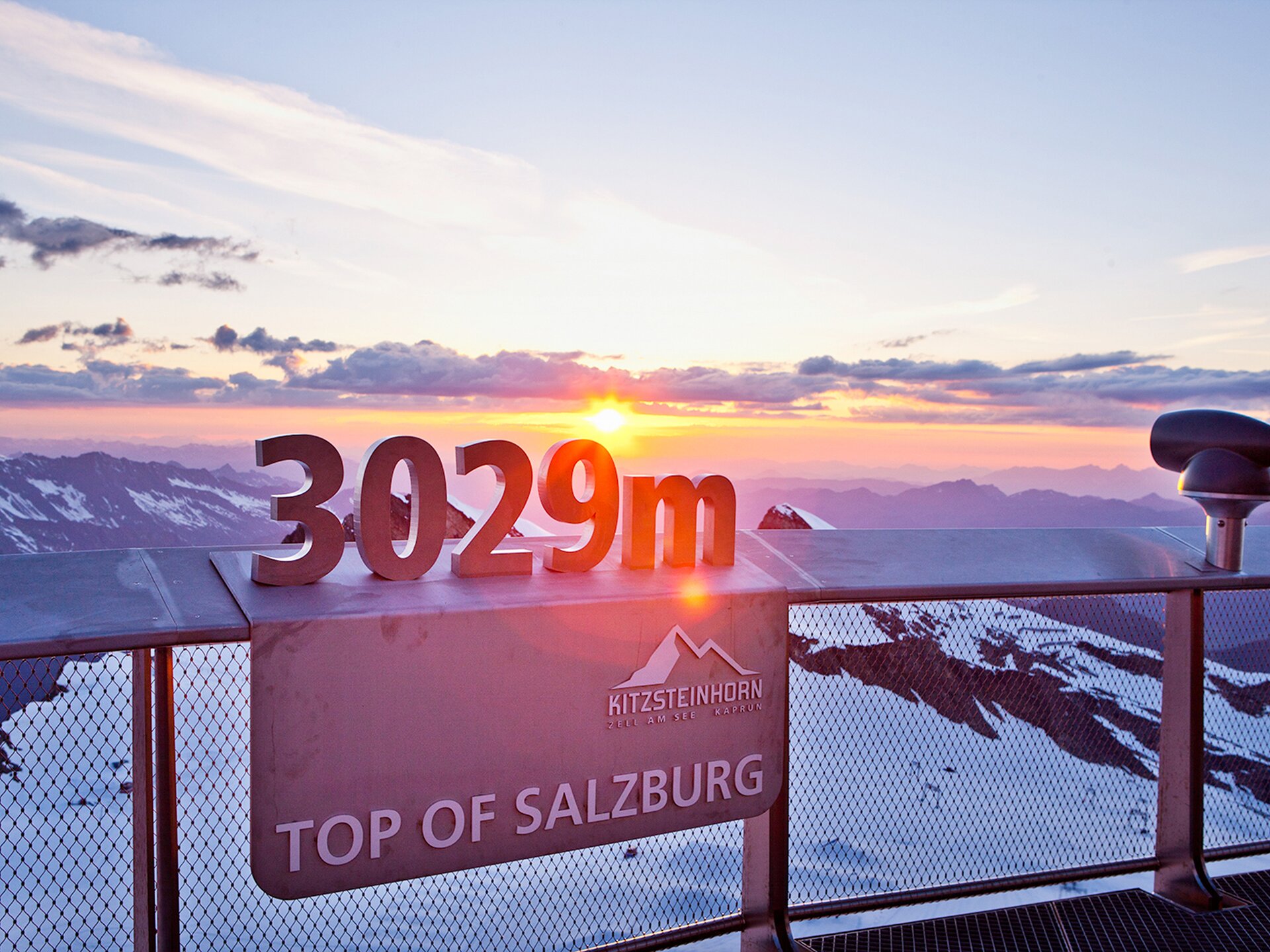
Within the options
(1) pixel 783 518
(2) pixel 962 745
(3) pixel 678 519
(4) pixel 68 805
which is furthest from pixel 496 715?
(1) pixel 783 518

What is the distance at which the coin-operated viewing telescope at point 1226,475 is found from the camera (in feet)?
13.3

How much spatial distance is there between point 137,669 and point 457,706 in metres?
1.03

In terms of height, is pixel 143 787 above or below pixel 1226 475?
below

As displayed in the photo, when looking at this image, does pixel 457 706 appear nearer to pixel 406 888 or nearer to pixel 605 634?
pixel 605 634

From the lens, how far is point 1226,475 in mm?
4090

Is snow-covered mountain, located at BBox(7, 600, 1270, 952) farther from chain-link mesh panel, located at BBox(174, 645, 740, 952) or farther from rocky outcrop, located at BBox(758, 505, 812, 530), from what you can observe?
rocky outcrop, located at BBox(758, 505, 812, 530)

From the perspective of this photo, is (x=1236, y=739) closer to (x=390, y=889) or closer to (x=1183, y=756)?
(x=1183, y=756)

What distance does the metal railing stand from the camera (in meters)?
2.85

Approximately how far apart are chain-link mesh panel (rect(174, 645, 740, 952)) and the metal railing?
0.5 inches

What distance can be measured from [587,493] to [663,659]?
0.79 metres

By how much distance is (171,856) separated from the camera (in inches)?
108

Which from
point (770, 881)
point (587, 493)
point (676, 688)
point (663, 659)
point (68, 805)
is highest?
point (587, 493)

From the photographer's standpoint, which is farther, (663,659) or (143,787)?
(663,659)

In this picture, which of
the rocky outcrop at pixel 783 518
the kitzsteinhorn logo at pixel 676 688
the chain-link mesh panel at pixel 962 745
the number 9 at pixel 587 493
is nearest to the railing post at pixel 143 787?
the number 9 at pixel 587 493
